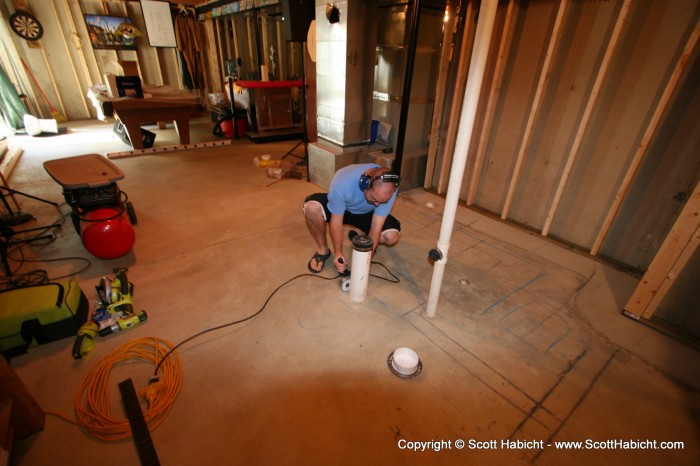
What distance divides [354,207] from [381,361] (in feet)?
3.51

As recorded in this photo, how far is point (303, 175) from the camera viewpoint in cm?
414

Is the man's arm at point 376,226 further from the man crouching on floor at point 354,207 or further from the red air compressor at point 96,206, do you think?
the red air compressor at point 96,206

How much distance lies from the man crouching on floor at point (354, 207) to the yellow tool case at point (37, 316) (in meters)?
1.37

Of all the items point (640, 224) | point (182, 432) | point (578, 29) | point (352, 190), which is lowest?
point (182, 432)

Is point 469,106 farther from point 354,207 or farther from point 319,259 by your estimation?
point 319,259

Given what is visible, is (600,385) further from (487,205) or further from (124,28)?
(124,28)

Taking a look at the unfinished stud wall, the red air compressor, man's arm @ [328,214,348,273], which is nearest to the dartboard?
the red air compressor

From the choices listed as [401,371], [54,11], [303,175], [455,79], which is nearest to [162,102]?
[303,175]

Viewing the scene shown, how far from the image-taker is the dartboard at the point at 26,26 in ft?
19.2

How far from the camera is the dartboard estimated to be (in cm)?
586

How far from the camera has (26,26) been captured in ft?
19.6

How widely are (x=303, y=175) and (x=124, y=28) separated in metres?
6.36

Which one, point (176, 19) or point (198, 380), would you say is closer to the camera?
point (198, 380)

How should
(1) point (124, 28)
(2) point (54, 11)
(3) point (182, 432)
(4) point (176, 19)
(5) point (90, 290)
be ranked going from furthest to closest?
1. (4) point (176, 19)
2. (1) point (124, 28)
3. (2) point (54, 11)
4. (5) point (90, 290)
5. (3) point (182, 432)
